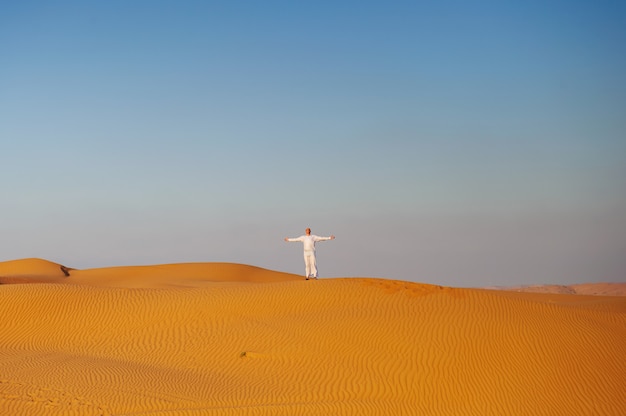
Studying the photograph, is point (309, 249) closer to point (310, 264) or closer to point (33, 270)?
point (310, 264)

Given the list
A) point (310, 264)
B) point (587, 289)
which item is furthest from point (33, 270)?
point (587, 289)

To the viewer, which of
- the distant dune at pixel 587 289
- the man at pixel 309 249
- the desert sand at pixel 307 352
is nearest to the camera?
the desert sand at pixel 307 352

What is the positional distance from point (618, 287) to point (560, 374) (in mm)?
55604

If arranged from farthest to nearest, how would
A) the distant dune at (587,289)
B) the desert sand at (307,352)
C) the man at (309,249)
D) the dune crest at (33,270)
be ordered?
the distant dune at (587,289), the dune crest at (33,270), the man at (309,249), the desert sand at (307,352)

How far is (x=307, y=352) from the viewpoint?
1548 cm

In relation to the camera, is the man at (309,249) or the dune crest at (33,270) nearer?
the man at (309,249)

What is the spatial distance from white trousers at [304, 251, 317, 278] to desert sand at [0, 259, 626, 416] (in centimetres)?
233

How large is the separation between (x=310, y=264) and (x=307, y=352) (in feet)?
26.6

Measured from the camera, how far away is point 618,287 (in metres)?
64.0

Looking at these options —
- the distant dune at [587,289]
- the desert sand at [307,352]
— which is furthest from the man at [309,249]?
the distant dune at [587,289]

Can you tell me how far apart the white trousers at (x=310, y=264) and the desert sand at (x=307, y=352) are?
2.33 m

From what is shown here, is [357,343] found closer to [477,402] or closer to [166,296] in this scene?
[477,402]

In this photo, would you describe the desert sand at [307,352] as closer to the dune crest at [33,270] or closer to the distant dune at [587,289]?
the dune crest at [33,270]

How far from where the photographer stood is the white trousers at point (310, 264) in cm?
2316
